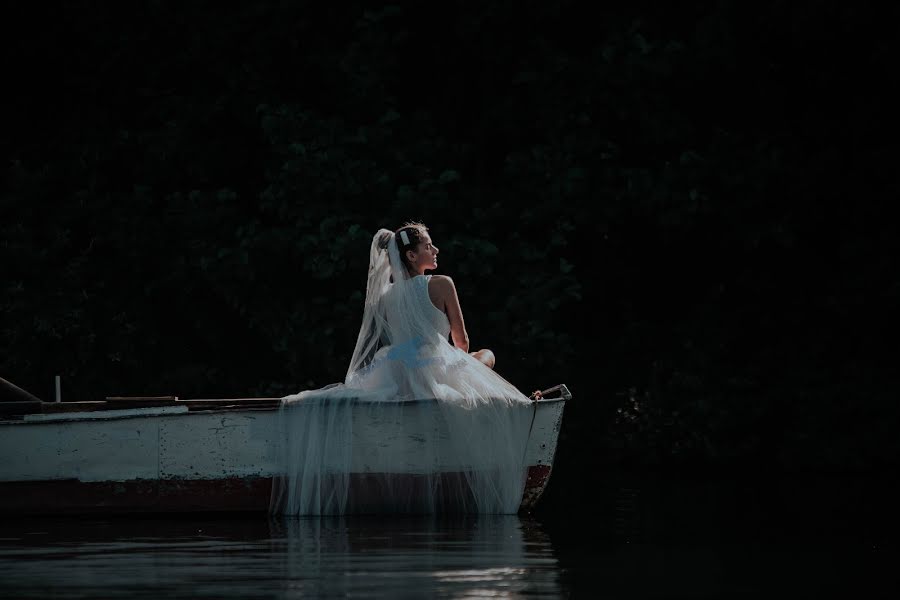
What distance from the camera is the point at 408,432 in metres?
9.20

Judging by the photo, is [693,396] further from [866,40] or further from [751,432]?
[866,40]

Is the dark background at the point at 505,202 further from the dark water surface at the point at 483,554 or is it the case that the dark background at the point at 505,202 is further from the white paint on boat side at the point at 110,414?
the white paint on boat side at the point at 110,414

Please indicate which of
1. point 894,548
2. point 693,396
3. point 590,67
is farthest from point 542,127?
point 894,548

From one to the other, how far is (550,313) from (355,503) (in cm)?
543

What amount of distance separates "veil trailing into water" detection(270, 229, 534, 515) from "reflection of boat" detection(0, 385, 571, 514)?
0.14 feet

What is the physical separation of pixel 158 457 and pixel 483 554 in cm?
286

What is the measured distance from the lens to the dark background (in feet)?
47.5

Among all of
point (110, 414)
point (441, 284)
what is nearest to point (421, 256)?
point (441, 284)

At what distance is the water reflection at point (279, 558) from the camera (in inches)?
240

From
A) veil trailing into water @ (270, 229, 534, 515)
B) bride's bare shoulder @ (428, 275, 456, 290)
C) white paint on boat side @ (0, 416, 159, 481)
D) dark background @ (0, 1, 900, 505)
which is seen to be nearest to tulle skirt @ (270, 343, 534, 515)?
veil trailing into water @ (270, 229, 534, 515)

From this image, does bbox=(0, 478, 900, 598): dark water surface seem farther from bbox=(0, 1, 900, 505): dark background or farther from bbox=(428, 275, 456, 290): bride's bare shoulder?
bbox=(0, 1, 900, 505): dark background

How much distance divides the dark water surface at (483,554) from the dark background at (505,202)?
4.41 metres

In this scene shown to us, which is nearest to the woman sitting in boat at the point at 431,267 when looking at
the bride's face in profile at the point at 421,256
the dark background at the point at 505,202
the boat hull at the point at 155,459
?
the bride's face in profile at the point at 421,256

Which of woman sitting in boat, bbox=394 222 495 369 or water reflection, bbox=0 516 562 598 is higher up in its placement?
woman sitting in boat, bbox=394 222 495 369
